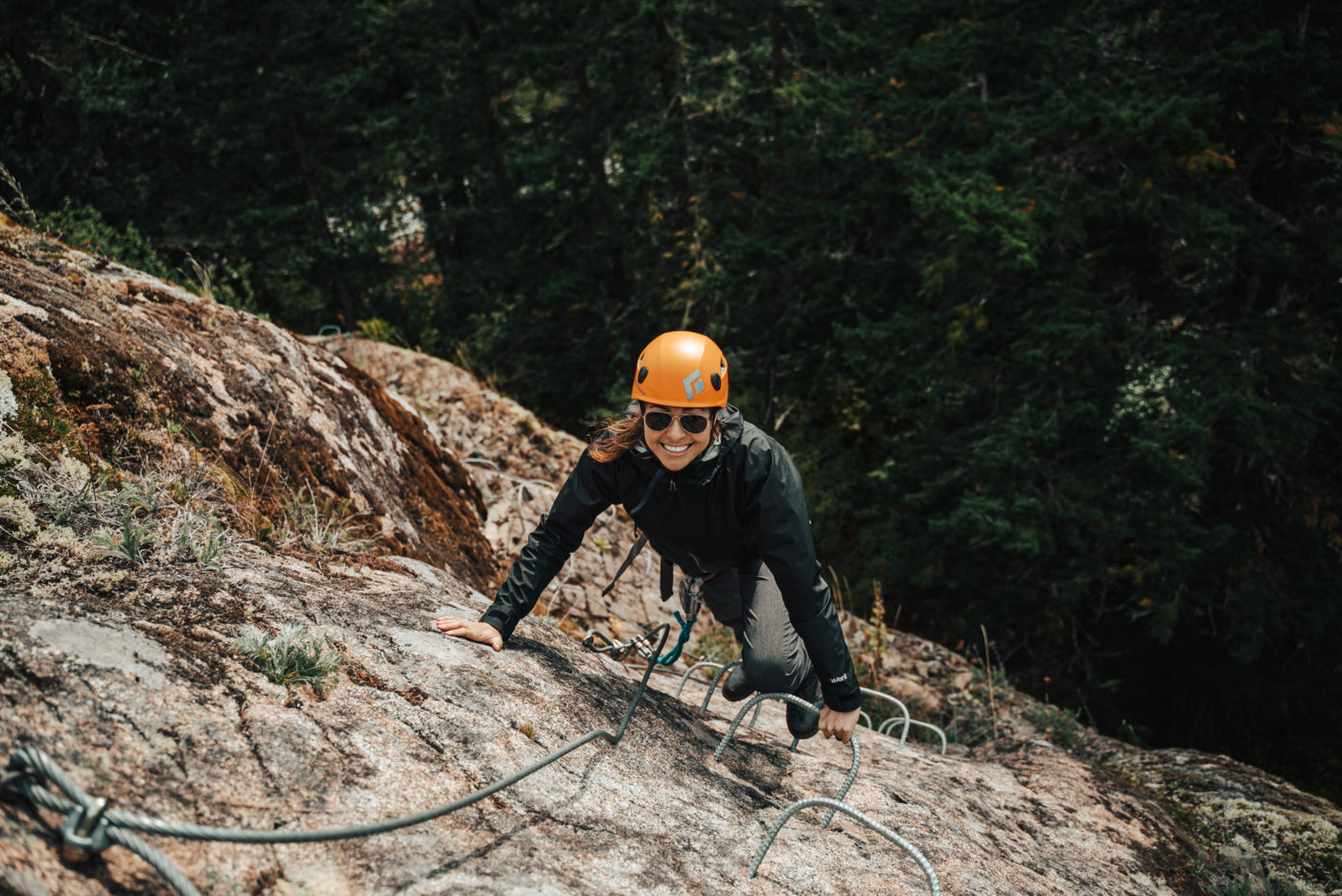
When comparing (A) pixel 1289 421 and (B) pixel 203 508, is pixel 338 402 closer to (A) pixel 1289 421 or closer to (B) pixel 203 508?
(B) pixel 203 508

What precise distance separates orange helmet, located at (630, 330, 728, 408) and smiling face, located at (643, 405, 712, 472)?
0.09 feet

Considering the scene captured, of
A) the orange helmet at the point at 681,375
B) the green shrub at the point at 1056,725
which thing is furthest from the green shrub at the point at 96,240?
the green shrub at the point at 1056,725

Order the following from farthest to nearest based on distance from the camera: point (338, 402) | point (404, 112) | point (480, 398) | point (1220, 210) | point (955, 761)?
point (404, 112)
point (1220, 210)
point (480, 398)
point (338, 402)
point (955, 761)

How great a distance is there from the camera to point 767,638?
318 centimetres

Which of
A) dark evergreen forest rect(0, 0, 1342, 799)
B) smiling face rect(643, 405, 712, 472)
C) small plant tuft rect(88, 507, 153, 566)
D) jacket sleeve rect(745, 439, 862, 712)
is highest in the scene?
dark evergreen forest rect(0, 0, 1342, 799)

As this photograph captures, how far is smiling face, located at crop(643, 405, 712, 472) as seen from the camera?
108 inches

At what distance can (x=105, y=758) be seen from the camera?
1619 mm

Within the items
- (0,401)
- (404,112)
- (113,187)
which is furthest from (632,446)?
(404,112)

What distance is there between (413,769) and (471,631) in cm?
74

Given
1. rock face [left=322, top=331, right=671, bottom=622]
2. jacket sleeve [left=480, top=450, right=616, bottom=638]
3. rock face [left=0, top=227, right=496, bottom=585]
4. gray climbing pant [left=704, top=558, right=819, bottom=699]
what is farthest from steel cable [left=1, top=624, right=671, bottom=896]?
rock face [left=322, top=331, right=671, bottom=622]

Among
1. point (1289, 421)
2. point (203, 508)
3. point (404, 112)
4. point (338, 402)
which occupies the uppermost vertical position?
point (404, 112)

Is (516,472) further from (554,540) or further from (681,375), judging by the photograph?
(681,375)

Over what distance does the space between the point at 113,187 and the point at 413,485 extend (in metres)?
9.13

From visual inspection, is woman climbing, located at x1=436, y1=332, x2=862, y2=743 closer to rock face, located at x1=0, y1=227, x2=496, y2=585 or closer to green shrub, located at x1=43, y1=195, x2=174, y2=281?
rock face, located at x1=0, y1=227, x2=496, y2=585
